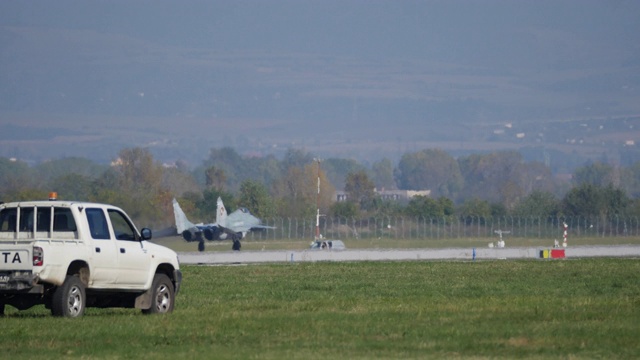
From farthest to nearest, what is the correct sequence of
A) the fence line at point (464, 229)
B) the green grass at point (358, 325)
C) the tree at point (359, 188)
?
the tree at point (359, 188) → the fence line at point (464, 229) → the green grass at point (358, 325)

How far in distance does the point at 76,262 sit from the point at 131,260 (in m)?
1.35

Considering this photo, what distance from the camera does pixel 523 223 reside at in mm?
93312

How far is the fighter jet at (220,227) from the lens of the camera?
275 feet

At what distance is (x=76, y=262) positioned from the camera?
2219 cm

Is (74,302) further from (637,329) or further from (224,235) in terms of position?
(224,235)

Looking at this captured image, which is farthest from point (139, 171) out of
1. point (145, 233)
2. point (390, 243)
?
point (145, 233)

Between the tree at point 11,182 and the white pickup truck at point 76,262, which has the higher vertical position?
the tree at point 11,182

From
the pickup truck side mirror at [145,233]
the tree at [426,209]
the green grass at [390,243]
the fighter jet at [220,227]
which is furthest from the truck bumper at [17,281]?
the tree at [426,209]

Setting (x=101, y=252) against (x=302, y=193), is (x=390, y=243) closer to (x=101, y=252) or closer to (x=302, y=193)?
(x=302, y=193)

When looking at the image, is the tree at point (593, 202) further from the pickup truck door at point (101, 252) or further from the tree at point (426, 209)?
the pickup truck door at point (101, 252)

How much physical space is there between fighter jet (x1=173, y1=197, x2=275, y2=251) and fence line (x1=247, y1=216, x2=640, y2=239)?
7.74ft

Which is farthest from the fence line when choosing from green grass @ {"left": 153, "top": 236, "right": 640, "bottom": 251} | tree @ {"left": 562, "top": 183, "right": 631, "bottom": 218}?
tree @ {"left": 562, "top": 183, "right": 631, "bottom": 218}

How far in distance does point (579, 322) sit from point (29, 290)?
28.3ft

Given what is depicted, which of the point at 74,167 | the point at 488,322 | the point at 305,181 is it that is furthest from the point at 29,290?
the point at 74,167
